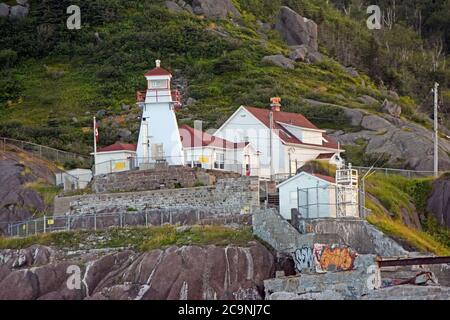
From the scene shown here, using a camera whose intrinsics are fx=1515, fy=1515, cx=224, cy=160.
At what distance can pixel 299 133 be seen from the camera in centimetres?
9744

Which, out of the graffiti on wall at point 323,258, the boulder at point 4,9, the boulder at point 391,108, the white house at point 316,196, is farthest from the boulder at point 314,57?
the graffiti on wall at point 323,258

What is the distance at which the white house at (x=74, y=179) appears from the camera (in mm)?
89000

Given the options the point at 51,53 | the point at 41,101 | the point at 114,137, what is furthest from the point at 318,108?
the point at 51,53

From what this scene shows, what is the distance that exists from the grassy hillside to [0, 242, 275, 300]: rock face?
29446mm

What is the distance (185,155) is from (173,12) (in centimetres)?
5495

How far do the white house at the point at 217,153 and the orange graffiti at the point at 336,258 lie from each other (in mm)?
15458

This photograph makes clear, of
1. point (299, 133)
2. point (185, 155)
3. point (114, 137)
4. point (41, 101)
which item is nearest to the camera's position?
point (185, 155)

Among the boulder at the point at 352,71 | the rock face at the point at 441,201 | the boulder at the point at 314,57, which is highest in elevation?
the boulder at the point at 314,57

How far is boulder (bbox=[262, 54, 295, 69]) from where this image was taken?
13025 centimetres

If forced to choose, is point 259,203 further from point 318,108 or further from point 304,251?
point 318,108

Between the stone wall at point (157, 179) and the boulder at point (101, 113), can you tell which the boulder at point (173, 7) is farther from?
the stone wall at point (157, 179)

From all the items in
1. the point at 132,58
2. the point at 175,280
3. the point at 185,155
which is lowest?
the point at 175,280

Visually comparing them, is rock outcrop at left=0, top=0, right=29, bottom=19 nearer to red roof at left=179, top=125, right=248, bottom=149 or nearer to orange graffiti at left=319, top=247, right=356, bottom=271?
red roof at left=179, top=125, right=248, bottom=149

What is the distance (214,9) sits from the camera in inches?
5674
